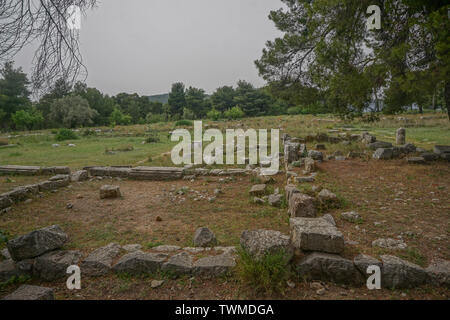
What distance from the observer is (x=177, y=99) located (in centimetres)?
5119

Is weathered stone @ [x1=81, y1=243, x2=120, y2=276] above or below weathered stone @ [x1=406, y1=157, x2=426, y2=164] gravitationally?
below

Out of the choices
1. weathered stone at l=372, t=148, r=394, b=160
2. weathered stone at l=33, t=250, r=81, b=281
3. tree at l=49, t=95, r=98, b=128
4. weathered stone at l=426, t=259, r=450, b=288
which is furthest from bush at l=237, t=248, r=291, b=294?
tree at l=49, t=95, r=98, b=128

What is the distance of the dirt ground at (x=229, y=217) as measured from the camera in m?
2.67

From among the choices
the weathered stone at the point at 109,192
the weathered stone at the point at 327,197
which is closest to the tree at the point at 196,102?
the weathered stone at the point at 109,192

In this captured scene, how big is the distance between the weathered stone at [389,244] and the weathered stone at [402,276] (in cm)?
61

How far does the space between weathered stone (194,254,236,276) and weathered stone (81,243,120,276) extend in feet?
3.88

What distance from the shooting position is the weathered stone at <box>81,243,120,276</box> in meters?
3.06

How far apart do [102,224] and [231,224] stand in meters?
2.58

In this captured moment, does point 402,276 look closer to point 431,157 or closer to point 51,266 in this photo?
point 51,266

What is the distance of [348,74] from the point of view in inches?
295

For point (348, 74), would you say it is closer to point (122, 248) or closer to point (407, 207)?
point (407, 207)

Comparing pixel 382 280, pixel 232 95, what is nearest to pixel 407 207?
pixel 382 280

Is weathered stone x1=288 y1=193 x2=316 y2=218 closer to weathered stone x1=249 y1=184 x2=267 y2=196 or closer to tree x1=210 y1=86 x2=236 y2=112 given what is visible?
weathered stone x1=249 y1=184 x2=267 y2=196

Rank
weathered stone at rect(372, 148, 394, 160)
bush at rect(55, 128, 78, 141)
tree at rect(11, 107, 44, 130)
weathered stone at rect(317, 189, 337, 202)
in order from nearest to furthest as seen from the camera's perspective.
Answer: weathered stone at rect(317, 189, 337, 202), weathered stone at rect(372, 148, 394, 160), bush at rect(55, 128, 78, 141), tree at rect(11, 107, 44, 130)
